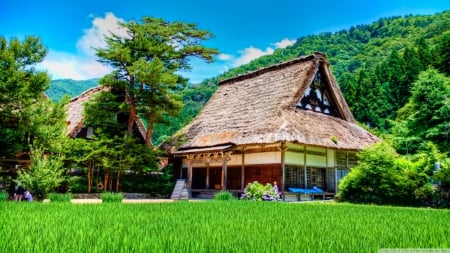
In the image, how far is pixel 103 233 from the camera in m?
3.82

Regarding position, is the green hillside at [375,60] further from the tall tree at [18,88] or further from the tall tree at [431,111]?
the tall tree at [18,88]

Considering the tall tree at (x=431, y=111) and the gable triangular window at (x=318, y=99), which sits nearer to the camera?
the tall tree at (x=431, y=111)

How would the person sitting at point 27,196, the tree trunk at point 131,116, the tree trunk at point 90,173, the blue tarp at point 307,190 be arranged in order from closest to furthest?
the person sitting at point 27,196 < the blue tarp at point 307,190 < the tree trunk at point 90,173 < the tree trunk at point 131,116

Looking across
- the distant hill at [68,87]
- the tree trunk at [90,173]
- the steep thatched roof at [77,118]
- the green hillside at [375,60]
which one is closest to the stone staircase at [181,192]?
the tree trunk at [90,173]

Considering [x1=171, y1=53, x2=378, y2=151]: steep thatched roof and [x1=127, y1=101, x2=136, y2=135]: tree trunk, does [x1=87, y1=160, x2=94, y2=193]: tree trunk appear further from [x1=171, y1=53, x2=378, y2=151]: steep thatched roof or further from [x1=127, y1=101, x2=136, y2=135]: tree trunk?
[x1=171, y1=53, x2=378, y2=151]: steep thatched roof

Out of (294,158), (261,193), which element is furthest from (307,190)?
(261,193)

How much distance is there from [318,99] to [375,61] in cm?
2742

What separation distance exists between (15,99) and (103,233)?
11372 mm

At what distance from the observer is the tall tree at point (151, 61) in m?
16.5

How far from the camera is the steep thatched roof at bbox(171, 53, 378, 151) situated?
15.6m

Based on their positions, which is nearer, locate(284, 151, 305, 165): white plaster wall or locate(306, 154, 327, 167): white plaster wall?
locate(284, 151, 305, 165): white plaster wall

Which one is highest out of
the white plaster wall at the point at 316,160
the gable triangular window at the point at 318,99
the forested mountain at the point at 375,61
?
the forested mountain at the point at 375,61

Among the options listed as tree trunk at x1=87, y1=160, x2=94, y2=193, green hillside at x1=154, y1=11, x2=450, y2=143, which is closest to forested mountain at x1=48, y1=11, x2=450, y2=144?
green hillside at x1=154, y1=11, x2=450, y2=143

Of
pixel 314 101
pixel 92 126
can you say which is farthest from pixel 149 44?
pixel 314 101
